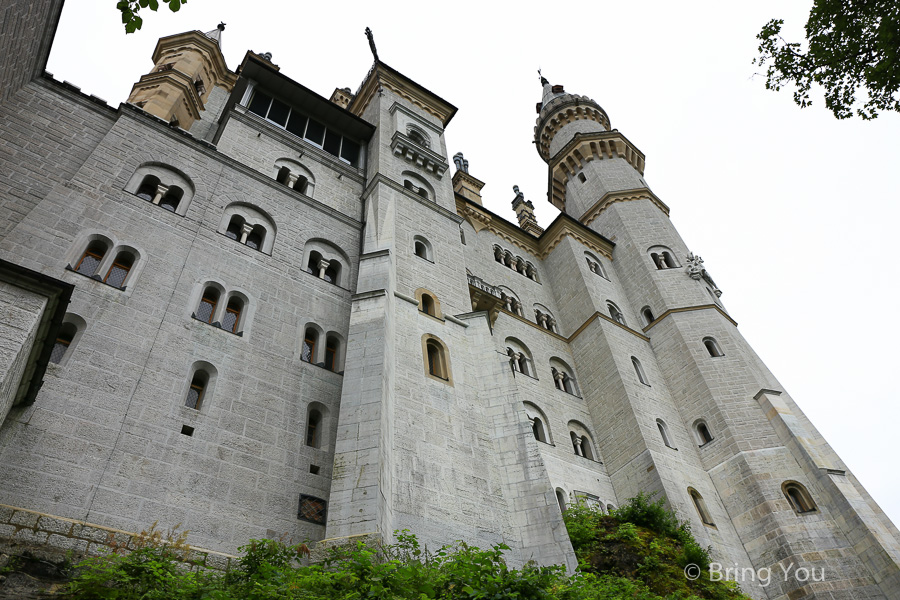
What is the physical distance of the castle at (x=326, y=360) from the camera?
1045cm

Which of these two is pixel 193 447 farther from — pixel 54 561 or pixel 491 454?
pixel 491 454

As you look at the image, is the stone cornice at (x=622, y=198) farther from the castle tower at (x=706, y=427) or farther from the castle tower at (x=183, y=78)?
the castle tower at (x=183, y=78)

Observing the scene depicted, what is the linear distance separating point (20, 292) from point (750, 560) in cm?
1971

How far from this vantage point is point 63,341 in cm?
1119

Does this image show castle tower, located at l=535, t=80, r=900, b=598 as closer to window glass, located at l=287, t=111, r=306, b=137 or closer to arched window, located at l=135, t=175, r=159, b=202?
window glass, located at l=287, t=111, r=306, b=137

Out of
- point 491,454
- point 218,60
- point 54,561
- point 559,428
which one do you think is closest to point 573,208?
point 559,428

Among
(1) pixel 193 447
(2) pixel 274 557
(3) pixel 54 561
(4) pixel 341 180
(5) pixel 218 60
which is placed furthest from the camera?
Result: (5) pixel 218 60

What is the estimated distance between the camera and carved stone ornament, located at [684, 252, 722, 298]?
2811cm

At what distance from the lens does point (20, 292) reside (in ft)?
27.1

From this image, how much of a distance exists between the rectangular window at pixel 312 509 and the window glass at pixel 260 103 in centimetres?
1473

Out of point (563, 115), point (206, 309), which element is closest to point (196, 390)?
point (206, 309)

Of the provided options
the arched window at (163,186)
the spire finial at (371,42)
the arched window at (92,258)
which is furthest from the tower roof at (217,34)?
the arched window at (92,258)

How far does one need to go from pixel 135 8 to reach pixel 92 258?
299 inches

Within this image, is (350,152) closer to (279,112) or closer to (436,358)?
(279,112)
